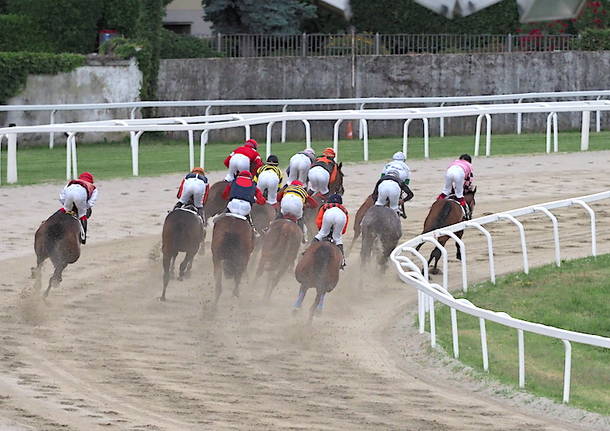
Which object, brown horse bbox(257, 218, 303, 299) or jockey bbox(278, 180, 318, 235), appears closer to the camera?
brown horse bbox(257, 218, 303, 299)

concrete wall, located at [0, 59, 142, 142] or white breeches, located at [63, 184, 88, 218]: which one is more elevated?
concrete wall, located at [0, 59, 142, 142]

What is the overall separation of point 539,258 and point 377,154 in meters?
6.74

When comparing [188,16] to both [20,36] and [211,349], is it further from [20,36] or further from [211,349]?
[211,349]

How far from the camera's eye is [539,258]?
44.4 ft

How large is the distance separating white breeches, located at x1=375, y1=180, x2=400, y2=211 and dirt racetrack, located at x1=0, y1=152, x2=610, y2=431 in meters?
→ 0.66

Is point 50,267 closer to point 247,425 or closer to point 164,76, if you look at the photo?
point 247,425

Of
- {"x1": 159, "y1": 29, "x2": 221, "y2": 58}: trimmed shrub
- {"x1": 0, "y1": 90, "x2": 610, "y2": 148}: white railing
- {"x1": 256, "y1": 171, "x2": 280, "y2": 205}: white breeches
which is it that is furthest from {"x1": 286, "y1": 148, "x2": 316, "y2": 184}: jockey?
{"x1": 159, "y1": 29, "x2": 221, "y2": 58}: trimmed shrub

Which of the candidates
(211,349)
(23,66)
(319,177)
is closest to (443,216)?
(319,177)

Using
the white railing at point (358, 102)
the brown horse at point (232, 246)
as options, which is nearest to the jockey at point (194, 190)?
the brown horse at point (232, 246)

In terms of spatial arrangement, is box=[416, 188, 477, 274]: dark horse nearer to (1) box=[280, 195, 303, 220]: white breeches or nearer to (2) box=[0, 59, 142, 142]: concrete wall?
(1) box=[280, 195, 303, 220]: white breeches

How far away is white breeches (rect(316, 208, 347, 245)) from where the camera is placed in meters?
11.5

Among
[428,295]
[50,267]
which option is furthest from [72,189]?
[428,295]

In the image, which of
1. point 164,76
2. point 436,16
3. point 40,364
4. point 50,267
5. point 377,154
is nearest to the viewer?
point 40,364

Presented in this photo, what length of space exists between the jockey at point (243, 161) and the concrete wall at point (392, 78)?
923 centimetres
